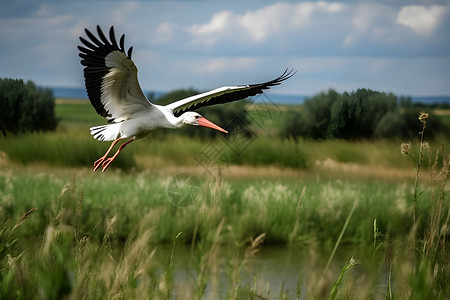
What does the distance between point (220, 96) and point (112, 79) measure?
1.04 meters

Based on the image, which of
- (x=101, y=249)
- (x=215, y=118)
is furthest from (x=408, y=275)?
(x=215, y=118)

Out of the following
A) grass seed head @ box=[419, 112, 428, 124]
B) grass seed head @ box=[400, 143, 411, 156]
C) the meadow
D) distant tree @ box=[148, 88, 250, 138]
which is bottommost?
the meadow

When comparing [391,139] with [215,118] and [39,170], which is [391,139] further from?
[39,170]

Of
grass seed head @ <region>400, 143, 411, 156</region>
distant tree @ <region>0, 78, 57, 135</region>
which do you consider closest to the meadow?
distant tree @ <region>0, 78, 57, 135</region>

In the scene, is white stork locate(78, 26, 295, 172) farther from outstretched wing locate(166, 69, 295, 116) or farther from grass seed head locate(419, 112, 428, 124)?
grass seed head locate(419, 112, 428, 124)

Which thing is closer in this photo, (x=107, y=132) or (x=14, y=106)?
(x=107, y=132)

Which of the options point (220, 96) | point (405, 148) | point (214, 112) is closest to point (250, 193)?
point (214, 112)

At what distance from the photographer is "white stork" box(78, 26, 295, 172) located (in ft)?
16.8

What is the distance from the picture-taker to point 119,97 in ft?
17.8

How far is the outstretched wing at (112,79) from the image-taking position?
17.4 feet

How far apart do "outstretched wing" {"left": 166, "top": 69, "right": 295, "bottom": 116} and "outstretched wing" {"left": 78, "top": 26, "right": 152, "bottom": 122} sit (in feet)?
0.97

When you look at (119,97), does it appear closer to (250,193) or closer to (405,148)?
(405,148)

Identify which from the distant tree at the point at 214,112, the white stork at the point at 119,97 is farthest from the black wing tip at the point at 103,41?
the distant tree at the point at 214,112

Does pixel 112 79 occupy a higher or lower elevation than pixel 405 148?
higher
